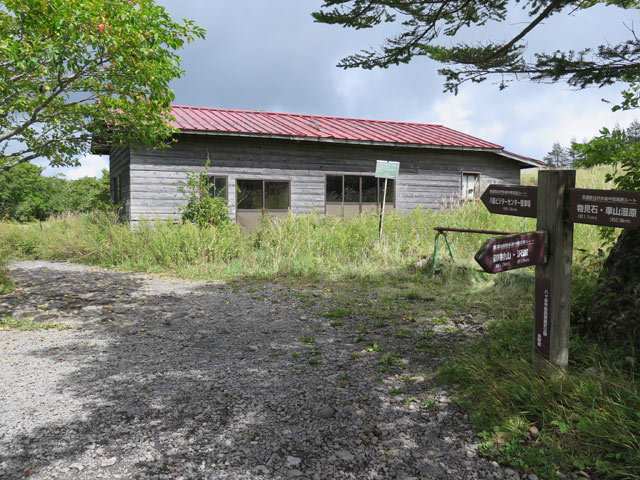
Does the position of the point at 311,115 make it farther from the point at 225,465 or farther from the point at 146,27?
the point at 225,465

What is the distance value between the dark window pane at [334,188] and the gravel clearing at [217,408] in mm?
9144

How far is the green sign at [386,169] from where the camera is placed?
1048 centimetres

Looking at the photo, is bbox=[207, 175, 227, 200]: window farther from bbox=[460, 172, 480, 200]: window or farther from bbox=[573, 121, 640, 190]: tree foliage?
bbox=[573, 121, 640, 190]: tree foliage

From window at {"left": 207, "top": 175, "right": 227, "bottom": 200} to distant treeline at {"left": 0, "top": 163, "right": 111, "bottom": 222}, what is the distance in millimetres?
16842

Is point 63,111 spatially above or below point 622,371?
above

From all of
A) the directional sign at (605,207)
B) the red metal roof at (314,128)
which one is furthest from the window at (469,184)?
the directional sign at (605,207)

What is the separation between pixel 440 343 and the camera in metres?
4.44

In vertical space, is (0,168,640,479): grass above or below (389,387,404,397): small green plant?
above

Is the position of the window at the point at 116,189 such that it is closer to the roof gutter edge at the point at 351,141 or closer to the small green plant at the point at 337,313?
the roof gutter edge at the point at 351,141

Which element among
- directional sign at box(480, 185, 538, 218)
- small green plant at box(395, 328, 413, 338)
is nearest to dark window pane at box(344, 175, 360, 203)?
small green plant at box(395, 328, 413, 338)

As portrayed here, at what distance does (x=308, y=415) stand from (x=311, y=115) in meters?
15.7

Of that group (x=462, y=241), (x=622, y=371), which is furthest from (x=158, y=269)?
(x=622, y=371)

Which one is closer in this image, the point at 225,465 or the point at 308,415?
the point at 225,465

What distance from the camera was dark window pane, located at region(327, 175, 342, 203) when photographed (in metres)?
14.5
